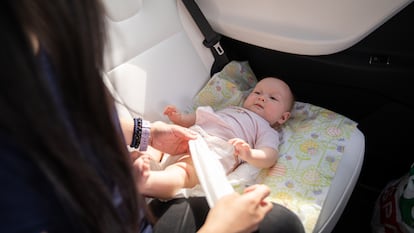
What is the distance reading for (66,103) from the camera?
49cm

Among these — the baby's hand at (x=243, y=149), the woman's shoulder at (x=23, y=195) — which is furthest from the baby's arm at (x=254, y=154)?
the woman's shoulder at (x=23, y=195)

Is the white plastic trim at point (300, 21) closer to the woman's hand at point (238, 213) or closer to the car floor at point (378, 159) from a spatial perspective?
the car floor at point (378, 159)

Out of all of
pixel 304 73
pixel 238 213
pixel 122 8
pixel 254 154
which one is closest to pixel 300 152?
pixel 254 154

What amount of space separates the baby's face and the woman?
0.77 m

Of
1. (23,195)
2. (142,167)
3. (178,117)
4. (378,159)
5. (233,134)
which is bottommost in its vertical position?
(378,159)

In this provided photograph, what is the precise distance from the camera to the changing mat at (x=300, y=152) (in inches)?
41.4

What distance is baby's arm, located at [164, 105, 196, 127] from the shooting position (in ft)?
A: 4.02

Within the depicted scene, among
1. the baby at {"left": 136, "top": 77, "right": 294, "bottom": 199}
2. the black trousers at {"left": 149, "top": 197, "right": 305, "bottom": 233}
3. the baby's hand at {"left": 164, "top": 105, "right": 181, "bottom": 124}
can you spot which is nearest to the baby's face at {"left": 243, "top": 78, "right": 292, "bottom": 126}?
the baby at {"left": 136, "top": 77, "right": 294, "bottom": 199}

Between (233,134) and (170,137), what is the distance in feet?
0.70

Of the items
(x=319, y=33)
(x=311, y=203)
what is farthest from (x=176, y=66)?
(x=311, y=203)

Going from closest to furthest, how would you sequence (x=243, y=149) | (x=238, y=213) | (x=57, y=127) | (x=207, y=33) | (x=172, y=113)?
(x=57, y=127) → (x=238, y=213) → (x=243, y=149) → (x=172, y=113) → (x=207, y=33)

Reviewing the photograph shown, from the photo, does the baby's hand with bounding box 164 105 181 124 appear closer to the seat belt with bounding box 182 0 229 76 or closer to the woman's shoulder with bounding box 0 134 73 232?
the seat belt with bounding box 182 0 229 76

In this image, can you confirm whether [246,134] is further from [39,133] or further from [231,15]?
[39,133]

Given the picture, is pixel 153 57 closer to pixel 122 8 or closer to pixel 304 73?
pixel 122 8
